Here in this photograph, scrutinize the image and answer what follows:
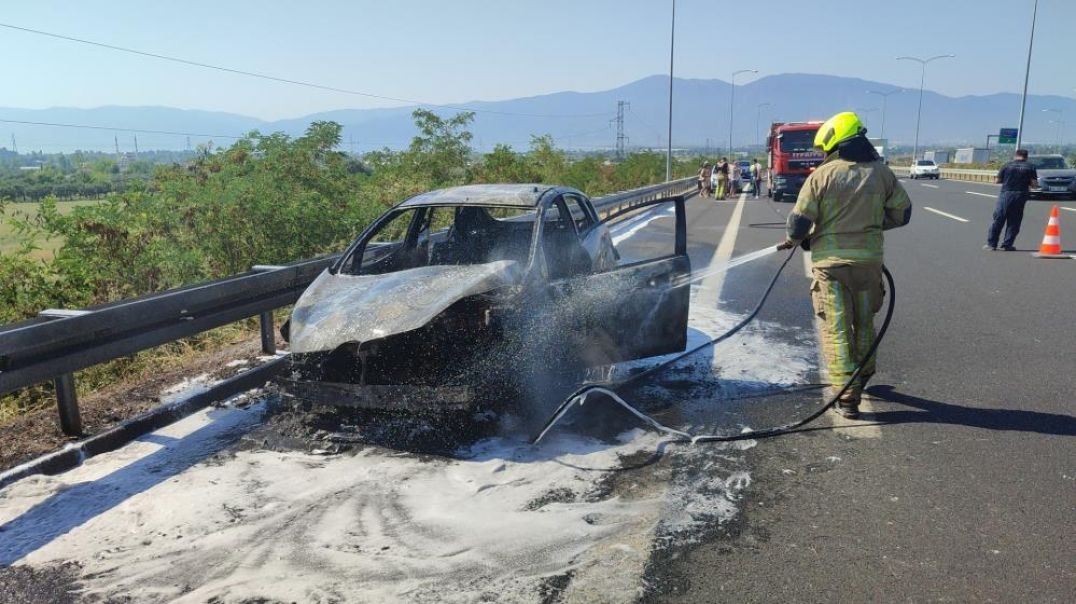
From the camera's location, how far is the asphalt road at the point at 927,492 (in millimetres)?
Result: 2939

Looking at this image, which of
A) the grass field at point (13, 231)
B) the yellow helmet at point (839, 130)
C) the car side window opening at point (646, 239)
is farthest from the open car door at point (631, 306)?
the grass field at point (13, 231)

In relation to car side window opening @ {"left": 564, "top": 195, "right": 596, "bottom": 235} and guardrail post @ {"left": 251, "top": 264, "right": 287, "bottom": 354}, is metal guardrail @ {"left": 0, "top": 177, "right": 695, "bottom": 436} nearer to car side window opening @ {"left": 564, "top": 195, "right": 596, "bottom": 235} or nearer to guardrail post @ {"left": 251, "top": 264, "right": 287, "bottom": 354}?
guardrail post @ {"left": 251, "top": 264, "right": 287, "bottom": 354}

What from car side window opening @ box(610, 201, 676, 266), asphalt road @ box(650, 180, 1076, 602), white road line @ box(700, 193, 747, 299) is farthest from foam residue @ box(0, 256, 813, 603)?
car side window opening @ box(610, 201, 676, 266)

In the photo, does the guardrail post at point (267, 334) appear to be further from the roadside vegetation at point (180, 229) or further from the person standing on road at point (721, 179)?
the person standing on road at point (721, 179)

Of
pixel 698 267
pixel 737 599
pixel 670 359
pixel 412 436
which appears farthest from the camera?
pixel 698 267

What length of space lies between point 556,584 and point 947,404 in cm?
352

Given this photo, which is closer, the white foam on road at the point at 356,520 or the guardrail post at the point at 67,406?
the white foam on road at the point at 356,520

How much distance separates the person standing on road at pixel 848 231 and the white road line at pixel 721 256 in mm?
3468

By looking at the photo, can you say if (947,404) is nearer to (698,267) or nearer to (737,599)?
(737,599)

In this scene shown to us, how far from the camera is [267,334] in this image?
615 centimetres

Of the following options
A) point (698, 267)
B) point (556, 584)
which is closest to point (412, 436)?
point (556, 584)

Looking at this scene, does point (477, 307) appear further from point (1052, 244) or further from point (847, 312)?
point (1052, 244)

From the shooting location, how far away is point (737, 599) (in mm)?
2820

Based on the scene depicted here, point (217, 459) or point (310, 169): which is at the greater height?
point (310, 169)
